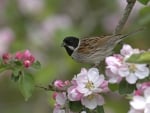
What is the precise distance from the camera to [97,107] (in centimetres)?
272

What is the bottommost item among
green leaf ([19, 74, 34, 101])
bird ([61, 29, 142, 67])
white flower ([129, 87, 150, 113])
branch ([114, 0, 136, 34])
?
white flower ([129, 87, 150, 113])

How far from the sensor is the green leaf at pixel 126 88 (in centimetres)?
258

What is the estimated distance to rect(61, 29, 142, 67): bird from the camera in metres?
3.60

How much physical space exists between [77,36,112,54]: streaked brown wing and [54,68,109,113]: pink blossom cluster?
3.34 feet

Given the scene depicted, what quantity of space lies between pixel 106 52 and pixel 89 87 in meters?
0.95

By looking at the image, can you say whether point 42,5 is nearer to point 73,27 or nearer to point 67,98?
point 73,27

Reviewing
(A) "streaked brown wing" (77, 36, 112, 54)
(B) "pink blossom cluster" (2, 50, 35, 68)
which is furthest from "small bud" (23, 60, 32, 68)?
(A) "streaked brown wing" (77, 36, 112, 54)

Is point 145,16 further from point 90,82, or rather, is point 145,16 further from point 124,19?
point 90,82

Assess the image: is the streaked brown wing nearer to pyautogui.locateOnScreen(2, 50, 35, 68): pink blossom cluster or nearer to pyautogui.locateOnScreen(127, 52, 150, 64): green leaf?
pyautogui.locateOnScreen(2, 50, 35, 68): pink blossom cluster

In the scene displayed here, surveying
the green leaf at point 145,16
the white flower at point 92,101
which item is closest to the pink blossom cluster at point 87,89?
the white flower at point 92,101

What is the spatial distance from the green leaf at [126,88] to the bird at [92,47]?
89 centimetres

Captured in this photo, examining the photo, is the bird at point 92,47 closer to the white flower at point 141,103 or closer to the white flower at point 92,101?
the white flower at point 92,101

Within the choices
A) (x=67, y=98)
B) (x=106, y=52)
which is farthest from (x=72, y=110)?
(x=106, y=52)

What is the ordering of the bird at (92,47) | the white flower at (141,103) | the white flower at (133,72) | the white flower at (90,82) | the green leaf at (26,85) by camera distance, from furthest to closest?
1. the bird at (92,47)
2. the green leaf at (26,85)
3. the white flower at (90,82)
4. the white flower at (133,72)
5. the white flower at (141,103)
